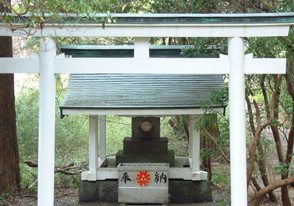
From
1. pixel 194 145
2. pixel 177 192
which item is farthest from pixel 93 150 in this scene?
pixel 194 145

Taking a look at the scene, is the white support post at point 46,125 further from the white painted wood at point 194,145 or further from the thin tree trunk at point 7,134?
the thin tree trunk at point 7,134

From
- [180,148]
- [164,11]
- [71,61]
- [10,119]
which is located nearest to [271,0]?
[164,11]

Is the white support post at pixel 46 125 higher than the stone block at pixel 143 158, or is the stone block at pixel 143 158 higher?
the white support post at pixel 46 125

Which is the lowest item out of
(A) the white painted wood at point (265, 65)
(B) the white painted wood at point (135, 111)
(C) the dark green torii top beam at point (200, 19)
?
(B) the white painted wood at point (135, 111)

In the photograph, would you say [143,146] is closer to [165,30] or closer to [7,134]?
[7,134]

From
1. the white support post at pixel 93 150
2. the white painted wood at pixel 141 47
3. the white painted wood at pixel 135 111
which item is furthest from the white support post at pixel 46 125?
the white support post at pixel 93 150

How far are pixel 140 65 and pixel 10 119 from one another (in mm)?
5468

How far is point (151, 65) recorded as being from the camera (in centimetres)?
636

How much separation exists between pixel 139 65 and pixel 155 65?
0.20 meters

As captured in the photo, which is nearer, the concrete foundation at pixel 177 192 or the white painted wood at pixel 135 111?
the white painted wood at pixel 135 111

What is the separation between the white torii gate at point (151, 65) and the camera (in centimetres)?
634

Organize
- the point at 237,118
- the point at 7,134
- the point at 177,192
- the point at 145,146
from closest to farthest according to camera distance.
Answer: the point at 237,118 < the point at 177,192 < the point at 145,146 < the point at 7,134

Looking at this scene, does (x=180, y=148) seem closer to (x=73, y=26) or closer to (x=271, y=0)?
(x=271, y=0)

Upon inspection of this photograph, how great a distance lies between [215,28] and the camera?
637 cm
